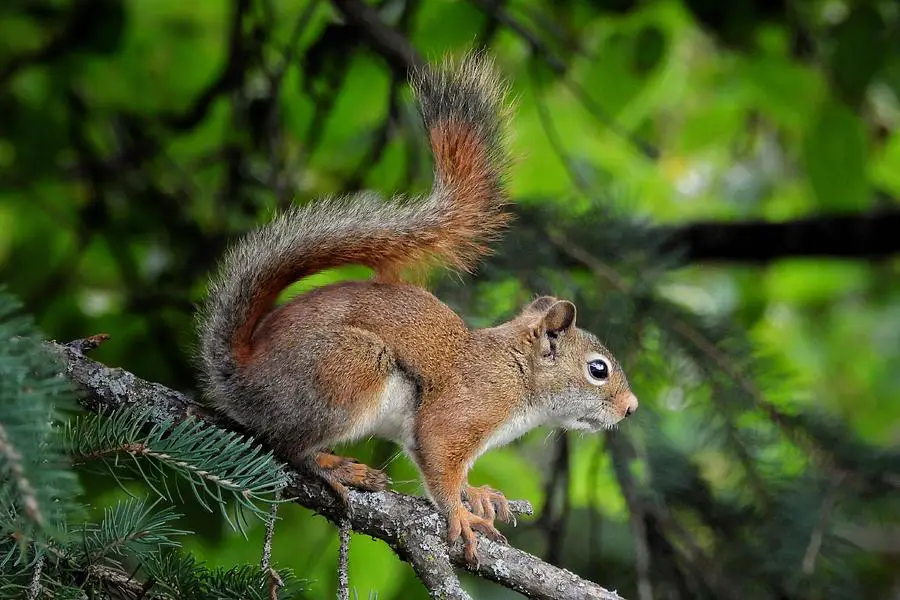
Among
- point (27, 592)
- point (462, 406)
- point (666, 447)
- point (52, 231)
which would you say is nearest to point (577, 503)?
point (666, 447)

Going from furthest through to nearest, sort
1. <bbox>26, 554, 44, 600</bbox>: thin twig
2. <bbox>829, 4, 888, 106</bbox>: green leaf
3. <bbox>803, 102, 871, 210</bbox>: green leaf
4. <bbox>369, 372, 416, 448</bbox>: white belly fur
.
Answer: <bbox>803, 102, 871, 210</bbox>: green leaf < <bbox>829, 4, 888, 106</bbox>: green leaf < <bbox>369, 372, 416, 448</bbox>: white belly fur < <bbox>26, 554, 44, 600</bbox>: thin twig

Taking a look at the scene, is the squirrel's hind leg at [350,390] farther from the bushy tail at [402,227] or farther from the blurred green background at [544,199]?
the blurred green background at [544,199]

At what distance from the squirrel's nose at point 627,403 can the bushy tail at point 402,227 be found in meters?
0.46

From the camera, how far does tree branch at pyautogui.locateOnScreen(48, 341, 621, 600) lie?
139cm

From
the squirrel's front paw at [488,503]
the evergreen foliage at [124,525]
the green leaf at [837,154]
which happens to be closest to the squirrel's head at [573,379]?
the squirrel's front paw at [488,503]

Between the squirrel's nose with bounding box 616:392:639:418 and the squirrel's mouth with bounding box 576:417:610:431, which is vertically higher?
the squirrel's nose with bounding box 616:392:639:418

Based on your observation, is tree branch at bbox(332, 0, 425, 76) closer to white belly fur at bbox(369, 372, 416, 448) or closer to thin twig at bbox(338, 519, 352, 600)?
white belly fur at bbox(369, 372, 416, 448)

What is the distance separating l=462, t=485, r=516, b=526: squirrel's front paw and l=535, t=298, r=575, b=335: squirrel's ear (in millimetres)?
381

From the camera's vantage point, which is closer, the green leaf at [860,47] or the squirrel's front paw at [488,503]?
the squirrel's front paw at [488,503]

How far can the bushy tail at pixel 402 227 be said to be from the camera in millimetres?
1770

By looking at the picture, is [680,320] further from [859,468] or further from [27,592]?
[27,592]

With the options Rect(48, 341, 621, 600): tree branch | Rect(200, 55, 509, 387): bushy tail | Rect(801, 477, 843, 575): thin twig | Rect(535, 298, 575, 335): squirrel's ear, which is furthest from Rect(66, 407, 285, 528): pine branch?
Rect(801, 477, 843, 575): thin twig

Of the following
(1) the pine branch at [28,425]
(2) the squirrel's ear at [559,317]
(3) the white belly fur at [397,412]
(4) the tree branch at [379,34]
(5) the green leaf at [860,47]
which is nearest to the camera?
(1) the pine branch at [28,425]

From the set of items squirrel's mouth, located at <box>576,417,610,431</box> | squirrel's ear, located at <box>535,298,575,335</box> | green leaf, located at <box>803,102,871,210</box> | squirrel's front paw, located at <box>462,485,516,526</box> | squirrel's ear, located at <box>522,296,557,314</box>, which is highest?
green leaf, located at <box>803,102,871,210</box>
